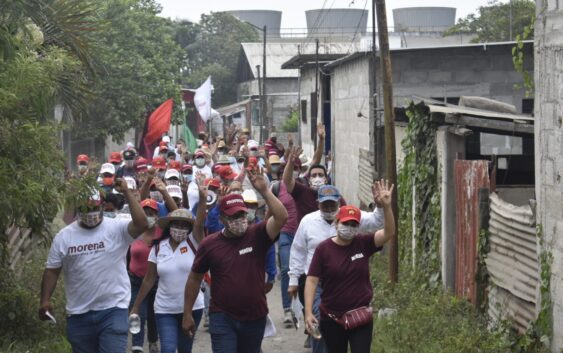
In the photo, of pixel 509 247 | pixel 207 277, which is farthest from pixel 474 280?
pixel 207 277

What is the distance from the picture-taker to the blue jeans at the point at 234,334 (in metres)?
8.44

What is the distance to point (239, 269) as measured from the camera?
8398mm

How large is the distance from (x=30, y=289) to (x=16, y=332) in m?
1.55

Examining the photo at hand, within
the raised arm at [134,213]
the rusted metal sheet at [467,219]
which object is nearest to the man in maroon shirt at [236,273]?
the raised arm at [134,213]

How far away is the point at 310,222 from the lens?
10.2 m

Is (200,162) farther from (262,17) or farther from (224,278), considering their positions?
(262,17)

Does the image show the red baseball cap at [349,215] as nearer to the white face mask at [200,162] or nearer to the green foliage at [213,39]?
Answer: the white face mask at [200,162]

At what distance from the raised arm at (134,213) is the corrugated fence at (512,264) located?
3843 mm

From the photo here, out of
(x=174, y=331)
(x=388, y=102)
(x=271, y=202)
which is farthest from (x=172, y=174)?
(x=271, y=202)

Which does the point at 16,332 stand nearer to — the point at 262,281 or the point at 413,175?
the point at 262,281

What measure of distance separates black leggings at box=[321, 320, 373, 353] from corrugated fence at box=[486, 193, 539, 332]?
2.16 metres

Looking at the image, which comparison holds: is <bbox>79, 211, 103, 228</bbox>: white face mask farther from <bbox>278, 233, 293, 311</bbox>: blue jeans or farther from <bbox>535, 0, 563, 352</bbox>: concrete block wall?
<bbox>278, 233, 293, 311</bbox>: blue jeans

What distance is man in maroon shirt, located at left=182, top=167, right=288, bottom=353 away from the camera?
8.39 meters

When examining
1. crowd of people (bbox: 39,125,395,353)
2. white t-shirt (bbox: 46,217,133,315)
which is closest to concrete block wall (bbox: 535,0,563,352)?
crowd of people (bbox: 39,125,395,353)
